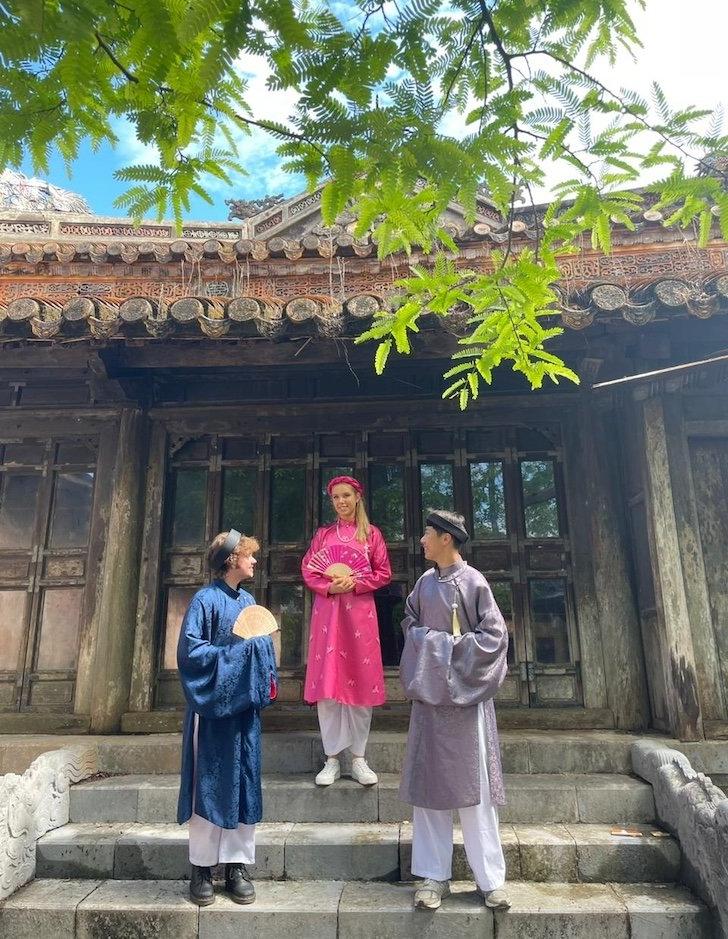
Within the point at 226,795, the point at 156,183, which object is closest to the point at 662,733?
the point at 226,795

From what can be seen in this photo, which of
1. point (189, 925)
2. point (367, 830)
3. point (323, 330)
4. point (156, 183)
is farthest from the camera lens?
point (323, 330)

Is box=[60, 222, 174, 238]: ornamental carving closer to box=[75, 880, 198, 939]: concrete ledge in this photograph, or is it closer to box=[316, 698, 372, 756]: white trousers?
box=[316, 698, 372, 756]: white trousers

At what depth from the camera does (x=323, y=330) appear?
4.81 m

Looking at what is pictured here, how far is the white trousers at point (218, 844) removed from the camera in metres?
3.60

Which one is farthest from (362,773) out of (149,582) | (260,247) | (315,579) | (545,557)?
(260,247)

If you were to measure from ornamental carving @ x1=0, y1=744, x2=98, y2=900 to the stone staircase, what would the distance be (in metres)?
0.09

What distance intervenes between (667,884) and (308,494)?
3885 mm

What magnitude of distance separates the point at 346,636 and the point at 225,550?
4.30ft

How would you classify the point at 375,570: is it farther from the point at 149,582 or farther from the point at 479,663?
the point at 149,582

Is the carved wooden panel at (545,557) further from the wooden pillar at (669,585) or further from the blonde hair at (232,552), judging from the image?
the blonde hair at (232,552)

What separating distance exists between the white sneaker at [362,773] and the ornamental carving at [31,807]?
1.99 meters

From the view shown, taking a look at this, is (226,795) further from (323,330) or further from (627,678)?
(627,678)

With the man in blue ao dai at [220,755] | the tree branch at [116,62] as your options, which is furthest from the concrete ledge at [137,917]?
the tree branch at [116,62]

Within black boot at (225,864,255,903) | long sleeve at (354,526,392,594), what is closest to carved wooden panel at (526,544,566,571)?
long sleeve at (354,526,392,594)
